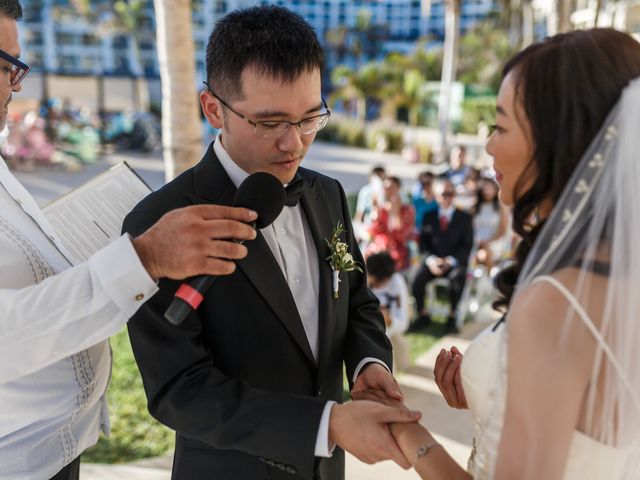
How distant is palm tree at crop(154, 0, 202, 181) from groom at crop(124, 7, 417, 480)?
2937mm

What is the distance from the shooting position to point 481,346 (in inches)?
66.0

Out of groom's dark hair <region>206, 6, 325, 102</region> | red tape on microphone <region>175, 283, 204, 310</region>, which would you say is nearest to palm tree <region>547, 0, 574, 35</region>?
groom's dark hair <region>206, 6, 325, 102</region>

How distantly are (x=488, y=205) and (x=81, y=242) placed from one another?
23.8ft

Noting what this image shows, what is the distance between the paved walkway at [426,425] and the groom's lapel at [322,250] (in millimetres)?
2302

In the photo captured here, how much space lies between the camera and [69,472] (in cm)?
200

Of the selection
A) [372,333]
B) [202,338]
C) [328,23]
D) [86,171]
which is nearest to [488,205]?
[372,333]

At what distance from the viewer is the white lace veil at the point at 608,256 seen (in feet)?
4.50

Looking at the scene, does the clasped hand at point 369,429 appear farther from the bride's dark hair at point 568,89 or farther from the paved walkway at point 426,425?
the paved walkway at point 426,425

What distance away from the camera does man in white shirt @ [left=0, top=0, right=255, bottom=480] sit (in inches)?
56.1

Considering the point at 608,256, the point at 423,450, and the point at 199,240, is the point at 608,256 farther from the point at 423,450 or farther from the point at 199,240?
the point at 199,240

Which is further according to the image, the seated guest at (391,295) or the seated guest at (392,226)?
the seated guest at (392,226)

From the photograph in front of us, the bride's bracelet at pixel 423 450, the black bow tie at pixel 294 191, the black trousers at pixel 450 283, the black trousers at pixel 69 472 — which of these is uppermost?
the black bow tie at pixel 294 191

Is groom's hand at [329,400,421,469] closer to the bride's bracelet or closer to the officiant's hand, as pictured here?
the bride's bracelet

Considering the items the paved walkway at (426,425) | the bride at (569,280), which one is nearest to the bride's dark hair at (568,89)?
the bride at (569,280)
